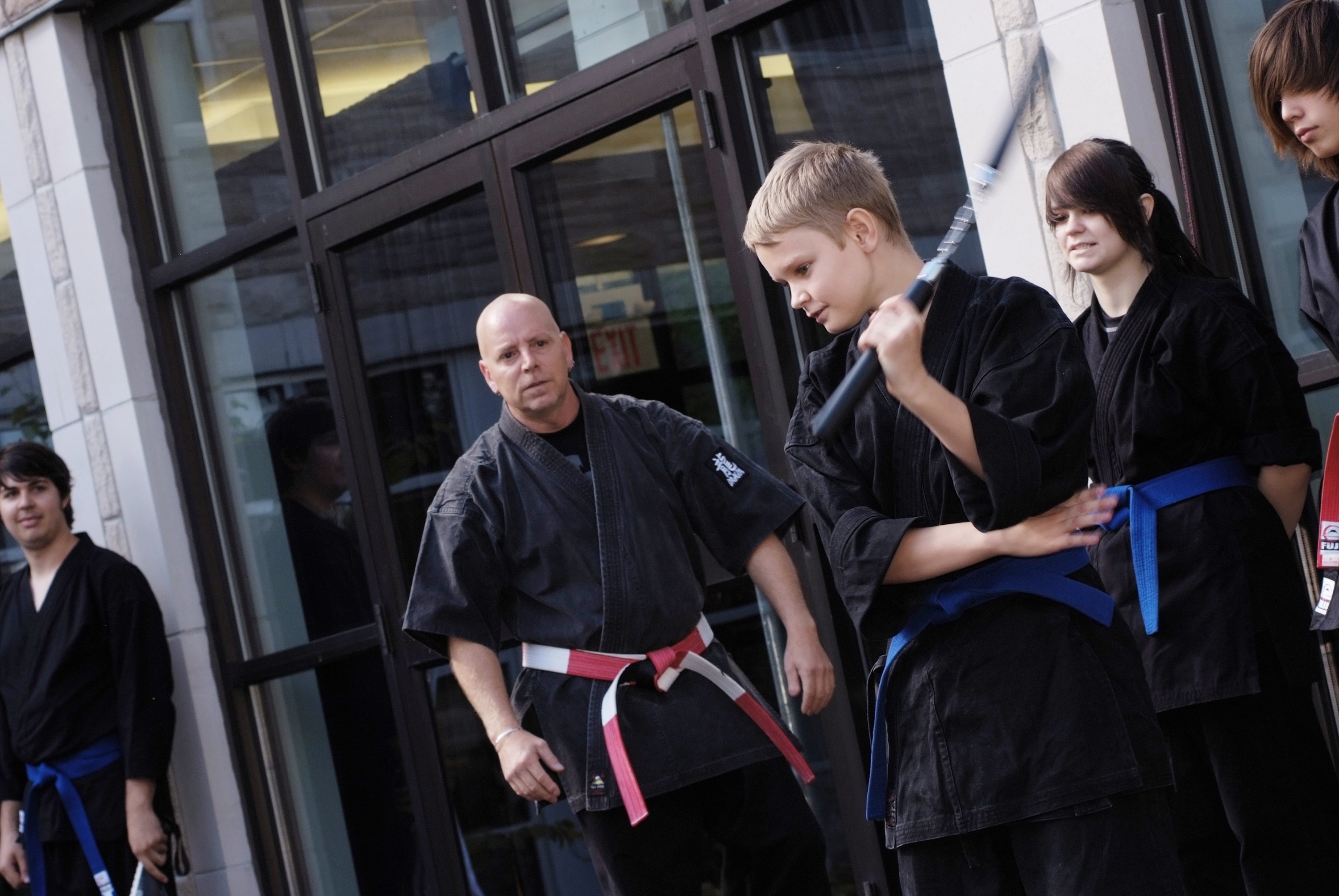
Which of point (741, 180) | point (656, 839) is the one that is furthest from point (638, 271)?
point (656, 839)

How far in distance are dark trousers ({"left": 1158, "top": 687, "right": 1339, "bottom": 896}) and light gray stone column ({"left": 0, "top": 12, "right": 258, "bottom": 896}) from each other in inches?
134

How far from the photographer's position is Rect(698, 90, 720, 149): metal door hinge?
387 cm

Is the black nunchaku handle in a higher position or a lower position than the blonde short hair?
lower

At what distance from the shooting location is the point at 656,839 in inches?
121

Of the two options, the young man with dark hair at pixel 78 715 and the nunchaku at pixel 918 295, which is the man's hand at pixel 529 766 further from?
the young man with dark hair at pixel 78 715

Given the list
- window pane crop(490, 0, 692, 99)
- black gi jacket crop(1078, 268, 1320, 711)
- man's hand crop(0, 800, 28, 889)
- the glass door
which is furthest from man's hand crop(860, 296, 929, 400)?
man's hand crop(0, 800, 28, 889)

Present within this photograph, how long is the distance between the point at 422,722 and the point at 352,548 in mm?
604

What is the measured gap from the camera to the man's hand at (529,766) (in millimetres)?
2963

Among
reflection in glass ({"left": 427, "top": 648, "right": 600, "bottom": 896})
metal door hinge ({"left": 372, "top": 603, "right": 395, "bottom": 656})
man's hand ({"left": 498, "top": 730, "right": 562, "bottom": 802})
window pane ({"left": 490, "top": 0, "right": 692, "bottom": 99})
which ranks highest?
window pane ({"left": 490, "top": 0, "right": 692, "bottom": 99})

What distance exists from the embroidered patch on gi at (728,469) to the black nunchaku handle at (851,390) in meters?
1.33

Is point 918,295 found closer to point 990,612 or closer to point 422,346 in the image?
point 990,612

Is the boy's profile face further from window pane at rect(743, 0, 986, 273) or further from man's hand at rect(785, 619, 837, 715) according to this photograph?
window pane at rect(743, 0, 986, 273)

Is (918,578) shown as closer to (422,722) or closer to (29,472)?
(422,722)

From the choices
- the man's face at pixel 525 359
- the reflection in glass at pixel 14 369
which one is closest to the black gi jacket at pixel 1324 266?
the man's face at pixel 525 359
